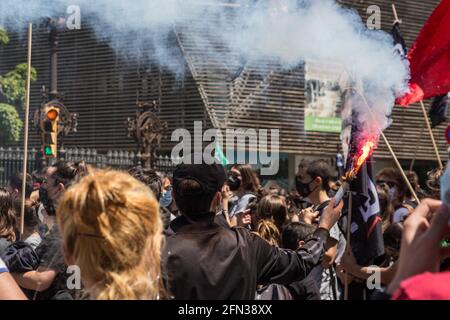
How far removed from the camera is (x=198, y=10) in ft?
55.7

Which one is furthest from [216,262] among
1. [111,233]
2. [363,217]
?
[363,217]

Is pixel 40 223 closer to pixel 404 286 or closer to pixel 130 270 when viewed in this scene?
pixel 130 270

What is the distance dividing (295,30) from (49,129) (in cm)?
658

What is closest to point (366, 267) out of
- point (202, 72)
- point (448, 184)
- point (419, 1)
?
point (448, 184)

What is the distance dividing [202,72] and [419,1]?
392 inches

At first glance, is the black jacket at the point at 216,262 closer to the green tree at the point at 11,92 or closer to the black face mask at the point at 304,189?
the black face mask at the point at 304,189

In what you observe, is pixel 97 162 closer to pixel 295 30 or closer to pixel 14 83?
pixel 14 83

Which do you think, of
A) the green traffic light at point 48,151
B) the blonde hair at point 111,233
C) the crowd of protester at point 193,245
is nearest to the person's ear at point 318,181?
the crowd of protester at point 193,245

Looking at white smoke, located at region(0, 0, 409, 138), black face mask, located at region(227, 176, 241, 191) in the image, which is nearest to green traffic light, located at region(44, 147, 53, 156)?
white smoke, located at region(0, 0, 409, 138)

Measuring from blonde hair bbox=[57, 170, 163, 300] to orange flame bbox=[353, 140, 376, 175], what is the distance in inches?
93.2

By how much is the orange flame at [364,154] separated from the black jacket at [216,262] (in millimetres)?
1107

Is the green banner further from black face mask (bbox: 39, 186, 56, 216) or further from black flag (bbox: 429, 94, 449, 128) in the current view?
black face mask (bbox: 39, 186, 56, 216)

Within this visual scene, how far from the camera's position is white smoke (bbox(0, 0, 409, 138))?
562 cm

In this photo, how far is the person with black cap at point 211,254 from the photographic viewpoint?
3.23 meters
